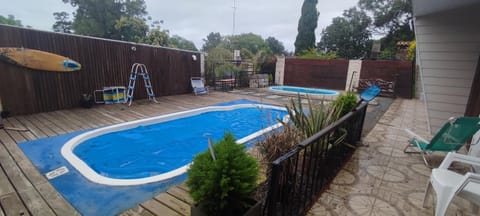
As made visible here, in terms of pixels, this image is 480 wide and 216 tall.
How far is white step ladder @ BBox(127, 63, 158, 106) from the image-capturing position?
22.6 ft

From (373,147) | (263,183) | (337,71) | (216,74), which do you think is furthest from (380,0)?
(263,183)

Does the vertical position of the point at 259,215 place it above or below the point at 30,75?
below

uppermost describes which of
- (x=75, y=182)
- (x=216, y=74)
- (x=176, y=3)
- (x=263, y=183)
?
(x=176, y=3)

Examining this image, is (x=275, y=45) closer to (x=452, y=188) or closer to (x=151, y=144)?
(x=151, y=144)

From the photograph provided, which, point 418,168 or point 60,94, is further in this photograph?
point 60,94

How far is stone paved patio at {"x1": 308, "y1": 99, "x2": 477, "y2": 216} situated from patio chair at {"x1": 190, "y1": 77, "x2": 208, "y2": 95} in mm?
6522

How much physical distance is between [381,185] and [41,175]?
3873 millimetres

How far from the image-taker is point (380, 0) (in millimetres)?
18438

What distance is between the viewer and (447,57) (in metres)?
3.73

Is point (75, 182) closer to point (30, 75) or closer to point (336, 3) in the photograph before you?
point (30, 75)

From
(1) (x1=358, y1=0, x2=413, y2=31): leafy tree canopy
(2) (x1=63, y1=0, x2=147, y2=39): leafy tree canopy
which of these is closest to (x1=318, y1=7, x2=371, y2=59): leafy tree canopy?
(1) (x1=358, y1=0, x2=413, y2=31): leafy tree canopy

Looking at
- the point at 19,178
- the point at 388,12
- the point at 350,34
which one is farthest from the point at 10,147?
the point at 388,12

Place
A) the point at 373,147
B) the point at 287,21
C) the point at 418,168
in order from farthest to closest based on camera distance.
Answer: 1. the point at 287,21
2. the point at 373,147
3. the point at 418,168

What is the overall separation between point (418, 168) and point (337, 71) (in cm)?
1019
